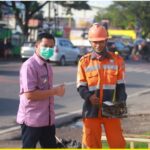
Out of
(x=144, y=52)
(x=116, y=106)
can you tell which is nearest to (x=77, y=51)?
(x=144, y=52)

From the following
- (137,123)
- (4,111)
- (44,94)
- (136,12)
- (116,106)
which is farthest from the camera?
(136,12)

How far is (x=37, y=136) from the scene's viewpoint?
19.0ft

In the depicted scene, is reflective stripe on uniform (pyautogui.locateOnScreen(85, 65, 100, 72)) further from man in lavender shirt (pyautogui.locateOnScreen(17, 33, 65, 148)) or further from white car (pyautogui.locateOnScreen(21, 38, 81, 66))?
white car (pyautogui.locateOnScreen(21, 38, 81, 66))

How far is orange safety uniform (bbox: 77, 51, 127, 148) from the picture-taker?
6.06m

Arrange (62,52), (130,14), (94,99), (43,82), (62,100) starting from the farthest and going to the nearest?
(130,14) < (62,52) < (62,100) < (94,99) < (43,82)

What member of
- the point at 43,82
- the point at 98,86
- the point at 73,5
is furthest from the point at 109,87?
the point at 73,5

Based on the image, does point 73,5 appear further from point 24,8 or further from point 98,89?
point 98,89

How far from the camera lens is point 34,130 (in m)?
5.75

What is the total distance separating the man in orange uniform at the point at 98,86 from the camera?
606cm

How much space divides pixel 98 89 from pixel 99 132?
0.47 m

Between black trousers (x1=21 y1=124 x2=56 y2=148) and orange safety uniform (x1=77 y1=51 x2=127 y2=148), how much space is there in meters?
0.42

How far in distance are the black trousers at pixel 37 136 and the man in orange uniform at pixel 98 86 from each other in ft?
1.39

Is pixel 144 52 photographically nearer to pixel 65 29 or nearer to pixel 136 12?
pixel 65 29

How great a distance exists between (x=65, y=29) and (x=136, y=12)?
55.9ft
